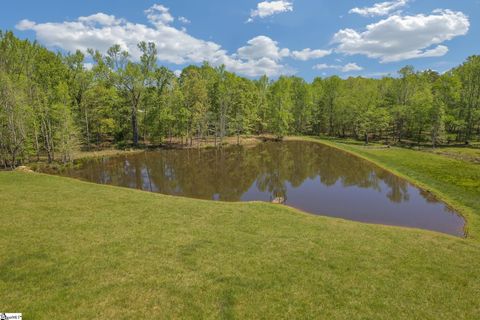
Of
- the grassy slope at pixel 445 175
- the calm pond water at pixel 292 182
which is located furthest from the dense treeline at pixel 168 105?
the grassy slope at pixel 445 175

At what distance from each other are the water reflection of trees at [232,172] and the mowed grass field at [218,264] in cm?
1011

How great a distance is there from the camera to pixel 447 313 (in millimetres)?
9883

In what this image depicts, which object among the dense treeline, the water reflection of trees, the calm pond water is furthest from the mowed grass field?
the dense treeline

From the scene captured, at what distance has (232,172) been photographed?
1560 inches

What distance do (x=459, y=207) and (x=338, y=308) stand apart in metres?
21.5

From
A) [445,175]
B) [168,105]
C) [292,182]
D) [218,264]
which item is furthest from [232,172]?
[168,105]

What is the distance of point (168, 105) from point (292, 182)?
130 feet

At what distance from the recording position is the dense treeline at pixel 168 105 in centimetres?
4219

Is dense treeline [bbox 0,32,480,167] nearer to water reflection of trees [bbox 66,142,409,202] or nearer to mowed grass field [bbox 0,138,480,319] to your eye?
water reflection of trees [bbox 66,142,409,202]

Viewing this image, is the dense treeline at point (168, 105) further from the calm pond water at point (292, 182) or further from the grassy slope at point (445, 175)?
the grassy slope at point (445, 175)

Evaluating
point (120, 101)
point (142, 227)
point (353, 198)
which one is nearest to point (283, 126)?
point (120, 101)

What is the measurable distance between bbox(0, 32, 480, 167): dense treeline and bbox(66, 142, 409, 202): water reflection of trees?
9.91 metres

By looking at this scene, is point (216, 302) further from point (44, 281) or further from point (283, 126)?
point (283, 126)

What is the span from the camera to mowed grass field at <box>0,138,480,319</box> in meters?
9.79
